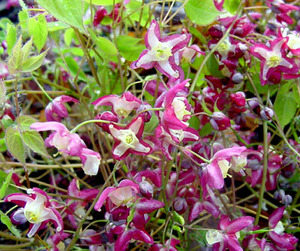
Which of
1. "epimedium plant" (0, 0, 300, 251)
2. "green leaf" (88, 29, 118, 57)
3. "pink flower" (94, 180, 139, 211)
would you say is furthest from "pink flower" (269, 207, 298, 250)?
"green leaf" (88, 29, 118, 57)

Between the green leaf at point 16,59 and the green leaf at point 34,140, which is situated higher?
the green leaf at point 16,59

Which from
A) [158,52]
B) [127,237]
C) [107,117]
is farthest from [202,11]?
[127,237]

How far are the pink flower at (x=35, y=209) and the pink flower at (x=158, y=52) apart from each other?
8.1 inches

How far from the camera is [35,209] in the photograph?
1.75 ft

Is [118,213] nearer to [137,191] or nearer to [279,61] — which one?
[137,191]

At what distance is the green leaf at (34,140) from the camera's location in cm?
58

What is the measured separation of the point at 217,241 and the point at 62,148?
0.26 metres

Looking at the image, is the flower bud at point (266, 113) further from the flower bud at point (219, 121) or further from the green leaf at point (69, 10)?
the green leaf at point (69, 10)

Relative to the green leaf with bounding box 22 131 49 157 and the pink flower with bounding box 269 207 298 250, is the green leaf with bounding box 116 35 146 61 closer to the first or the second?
the green leaf with bounding box 22 131 49 157

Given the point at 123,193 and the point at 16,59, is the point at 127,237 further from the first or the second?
the point at 16,59

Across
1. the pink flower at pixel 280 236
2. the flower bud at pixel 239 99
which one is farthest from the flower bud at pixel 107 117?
the pink flower at pixel 280 236

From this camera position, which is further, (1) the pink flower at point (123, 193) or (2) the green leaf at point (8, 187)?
(2) the green leaf at point (8, 187)

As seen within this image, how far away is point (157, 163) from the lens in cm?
73

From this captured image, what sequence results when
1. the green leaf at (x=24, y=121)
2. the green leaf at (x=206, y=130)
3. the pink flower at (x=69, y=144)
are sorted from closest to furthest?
1. the pink flower at (x=69, y=144)
2. the green leaf at (x=24, y=121)
3. the green leaf at (x=206, y=130)
